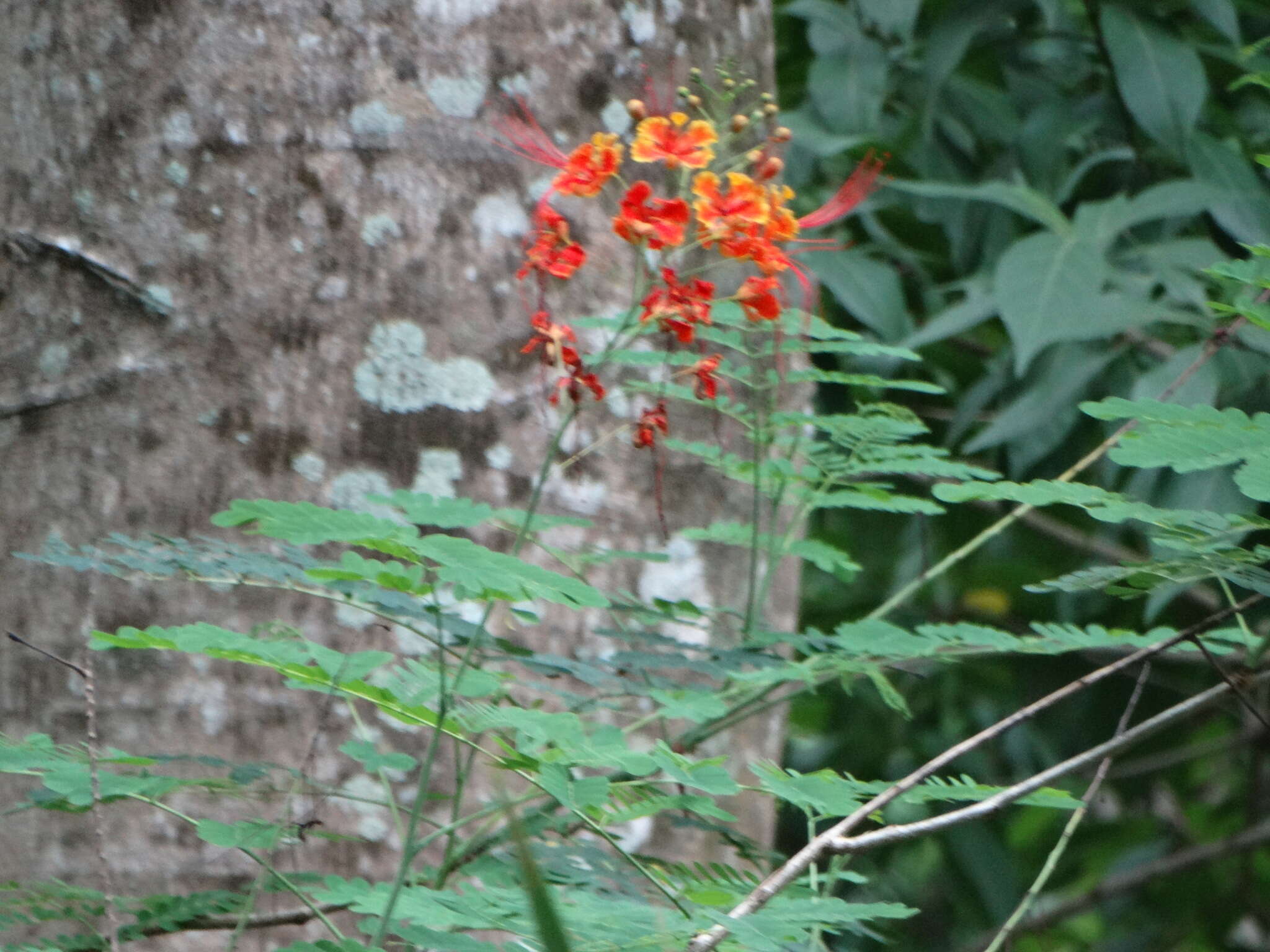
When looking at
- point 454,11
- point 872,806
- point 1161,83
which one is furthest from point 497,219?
point 1161,83

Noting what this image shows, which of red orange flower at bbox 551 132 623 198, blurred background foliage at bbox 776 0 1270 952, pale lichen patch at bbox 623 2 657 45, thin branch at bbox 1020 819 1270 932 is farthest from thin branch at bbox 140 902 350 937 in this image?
thin branch at bbox 1020 819 1270 932

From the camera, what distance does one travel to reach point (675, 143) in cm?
102

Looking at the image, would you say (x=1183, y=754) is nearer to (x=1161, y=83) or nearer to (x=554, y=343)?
(x=1161, y=83)

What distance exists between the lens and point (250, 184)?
132 centimetres

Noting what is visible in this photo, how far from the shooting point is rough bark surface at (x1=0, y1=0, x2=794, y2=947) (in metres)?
1.28

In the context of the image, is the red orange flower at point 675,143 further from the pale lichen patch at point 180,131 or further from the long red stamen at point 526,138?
the pale lichen patch at point 180,131

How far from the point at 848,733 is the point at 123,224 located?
7.09ft

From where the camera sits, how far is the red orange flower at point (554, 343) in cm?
102

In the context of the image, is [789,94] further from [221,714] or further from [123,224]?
[221,714]

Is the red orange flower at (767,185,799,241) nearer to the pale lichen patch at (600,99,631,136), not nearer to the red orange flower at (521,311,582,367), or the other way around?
the red orange flower at (521,311,582,367)

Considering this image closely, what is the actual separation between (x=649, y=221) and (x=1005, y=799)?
1.61 ft

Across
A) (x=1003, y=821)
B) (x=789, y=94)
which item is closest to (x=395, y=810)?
(x=789, y=94)

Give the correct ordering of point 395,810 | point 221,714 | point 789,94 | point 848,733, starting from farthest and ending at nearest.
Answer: point 848,733 < point 789,94 < point 221,714 < point 395,810

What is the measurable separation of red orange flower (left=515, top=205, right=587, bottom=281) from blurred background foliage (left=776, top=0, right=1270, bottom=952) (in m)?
0.88
